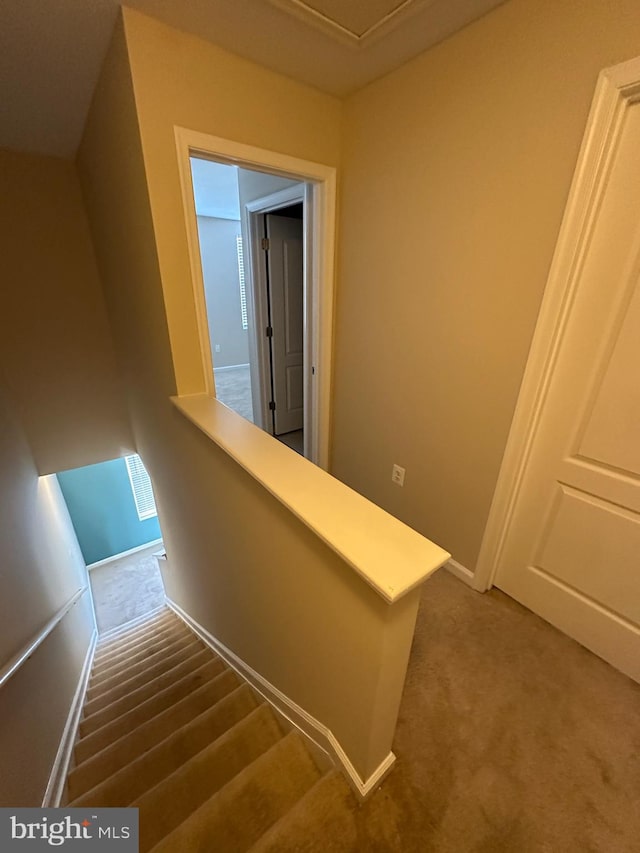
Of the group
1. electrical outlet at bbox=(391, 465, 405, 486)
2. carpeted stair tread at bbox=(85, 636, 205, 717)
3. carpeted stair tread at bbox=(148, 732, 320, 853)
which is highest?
electrical outlet at bbox=(391, 465, 405, 486)

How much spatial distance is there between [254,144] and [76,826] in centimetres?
258

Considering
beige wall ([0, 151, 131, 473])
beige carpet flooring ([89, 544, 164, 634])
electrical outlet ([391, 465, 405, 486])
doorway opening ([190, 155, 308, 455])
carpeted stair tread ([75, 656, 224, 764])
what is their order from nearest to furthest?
carpeted stair tread ([75, 656, 224, 764]) < electrical outlet ([391, 465, 405, 486]) < beige wall ([0, 151, 131, 473]) < doorway opening ([190, 155, 308, 455]) < beige carpet flooring ([89, 544, 164, 634])

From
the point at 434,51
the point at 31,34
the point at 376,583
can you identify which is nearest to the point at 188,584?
the point at 376,583

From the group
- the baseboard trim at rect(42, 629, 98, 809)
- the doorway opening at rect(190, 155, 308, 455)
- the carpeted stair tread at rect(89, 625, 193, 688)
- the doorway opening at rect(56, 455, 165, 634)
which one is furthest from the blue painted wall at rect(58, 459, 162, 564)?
the baseboard trim at rect(42, 629, 98, 809)

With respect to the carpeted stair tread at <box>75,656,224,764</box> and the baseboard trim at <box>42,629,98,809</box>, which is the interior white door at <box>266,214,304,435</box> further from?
the baseboard trim at <box>42,629,98,809</box>

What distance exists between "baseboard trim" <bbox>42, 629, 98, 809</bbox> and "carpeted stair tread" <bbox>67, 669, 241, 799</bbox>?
0.05 meters

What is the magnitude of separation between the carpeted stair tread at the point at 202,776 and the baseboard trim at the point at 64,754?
22.8 inches

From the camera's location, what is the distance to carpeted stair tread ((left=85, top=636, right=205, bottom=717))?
2033 mm

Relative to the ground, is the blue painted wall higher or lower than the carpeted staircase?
lower

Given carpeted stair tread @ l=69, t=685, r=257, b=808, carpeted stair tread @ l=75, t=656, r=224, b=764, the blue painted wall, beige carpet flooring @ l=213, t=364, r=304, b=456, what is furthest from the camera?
the blue painted wall

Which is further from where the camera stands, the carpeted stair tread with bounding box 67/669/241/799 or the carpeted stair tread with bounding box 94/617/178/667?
the carpeted stair tread with bounding box 94/617/178/667

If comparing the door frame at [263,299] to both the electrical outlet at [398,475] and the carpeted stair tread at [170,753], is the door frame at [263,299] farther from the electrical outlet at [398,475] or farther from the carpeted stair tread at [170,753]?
the carpeted stair tread at [170,753]

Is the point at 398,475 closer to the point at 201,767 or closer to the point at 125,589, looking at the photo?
the point at 201,767

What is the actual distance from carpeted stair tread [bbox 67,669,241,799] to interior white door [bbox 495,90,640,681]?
1474mm
